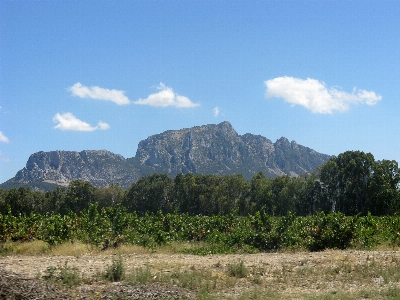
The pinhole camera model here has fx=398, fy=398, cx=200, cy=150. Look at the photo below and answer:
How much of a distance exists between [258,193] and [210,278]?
5963cm

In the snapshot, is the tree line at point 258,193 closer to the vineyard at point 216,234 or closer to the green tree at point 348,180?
the green tree at point 348,180

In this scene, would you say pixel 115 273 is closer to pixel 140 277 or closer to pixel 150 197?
pixel 140 277

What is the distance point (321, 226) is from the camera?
66.2 ft

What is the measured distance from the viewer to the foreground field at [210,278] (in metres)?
9.97

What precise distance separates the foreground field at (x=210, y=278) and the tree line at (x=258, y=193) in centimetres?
4359

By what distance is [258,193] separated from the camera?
70.7 meters

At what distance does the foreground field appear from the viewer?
9969mm

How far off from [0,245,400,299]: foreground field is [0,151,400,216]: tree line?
143 ft

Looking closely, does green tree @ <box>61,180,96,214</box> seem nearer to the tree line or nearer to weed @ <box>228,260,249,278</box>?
the tree line

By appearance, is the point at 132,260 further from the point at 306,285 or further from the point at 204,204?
the point at 204,204

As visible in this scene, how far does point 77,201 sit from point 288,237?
68.3 meters

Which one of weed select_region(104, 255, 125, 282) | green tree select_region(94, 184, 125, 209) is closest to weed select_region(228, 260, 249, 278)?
weed select_region(104, 255, 125, 282)

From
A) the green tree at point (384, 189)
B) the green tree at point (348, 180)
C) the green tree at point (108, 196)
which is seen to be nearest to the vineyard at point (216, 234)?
the green tree at point (384, 189)

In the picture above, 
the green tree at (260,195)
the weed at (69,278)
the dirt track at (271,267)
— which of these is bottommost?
the dirt track at (271,267)
